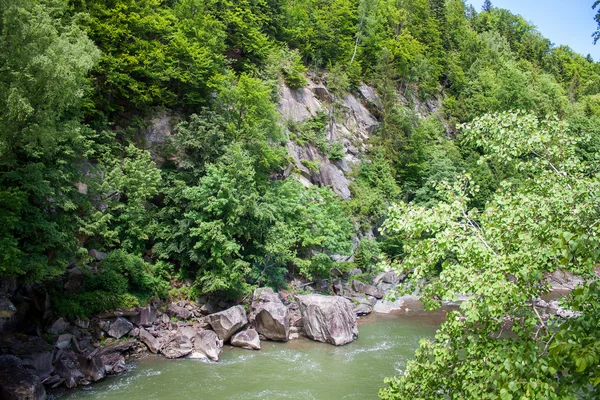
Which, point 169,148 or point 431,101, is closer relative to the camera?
point 169,148

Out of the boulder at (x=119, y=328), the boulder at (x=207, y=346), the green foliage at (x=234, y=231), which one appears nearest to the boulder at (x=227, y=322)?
the boulder at (x=207, y=346)

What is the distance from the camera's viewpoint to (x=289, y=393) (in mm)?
13438

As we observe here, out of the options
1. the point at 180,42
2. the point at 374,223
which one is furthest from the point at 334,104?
the point at 180,42

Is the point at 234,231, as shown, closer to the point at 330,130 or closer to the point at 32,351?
the point at 32,351

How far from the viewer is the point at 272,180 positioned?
88.8 ft

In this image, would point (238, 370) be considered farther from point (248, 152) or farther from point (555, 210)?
point (555, 210)

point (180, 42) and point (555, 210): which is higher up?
point (180, 42)

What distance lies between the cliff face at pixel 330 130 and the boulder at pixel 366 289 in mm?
7694

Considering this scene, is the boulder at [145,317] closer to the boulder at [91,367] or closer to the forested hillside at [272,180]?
the forested hillside at [272,180]

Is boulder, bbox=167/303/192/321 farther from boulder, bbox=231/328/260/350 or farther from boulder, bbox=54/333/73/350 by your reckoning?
boulder, bbox=54/333/73/350

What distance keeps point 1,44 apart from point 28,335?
31.7 ft

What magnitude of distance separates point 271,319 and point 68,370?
8330 millimetres

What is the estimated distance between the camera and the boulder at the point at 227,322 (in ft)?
58.3

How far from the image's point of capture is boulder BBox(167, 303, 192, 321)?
18.9 metres
